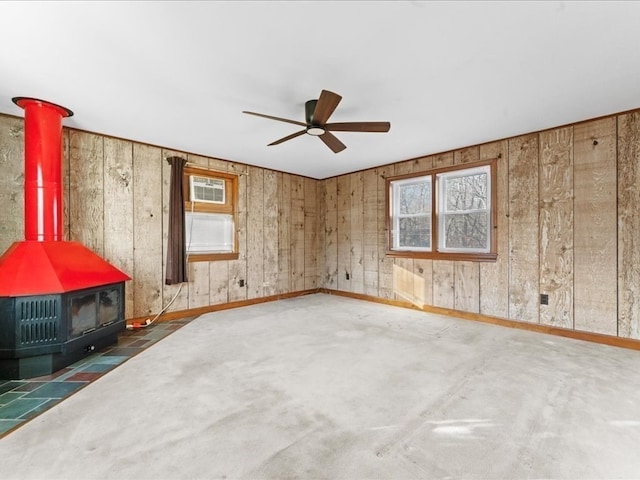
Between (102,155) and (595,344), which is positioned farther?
(102,155)

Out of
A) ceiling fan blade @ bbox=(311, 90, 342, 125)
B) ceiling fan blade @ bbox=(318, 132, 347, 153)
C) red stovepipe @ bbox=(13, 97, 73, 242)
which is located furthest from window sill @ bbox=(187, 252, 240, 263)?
ceiling fan blade @ bbox=(311, 90, 342, 125)

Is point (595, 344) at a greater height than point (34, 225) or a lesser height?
lesser

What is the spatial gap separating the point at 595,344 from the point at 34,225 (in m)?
5.58

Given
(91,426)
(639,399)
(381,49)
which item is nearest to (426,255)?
(639,399)

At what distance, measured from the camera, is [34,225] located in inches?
105

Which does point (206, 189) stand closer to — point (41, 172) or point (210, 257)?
point (210, 257)

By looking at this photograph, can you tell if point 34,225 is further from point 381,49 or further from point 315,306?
point 315,306

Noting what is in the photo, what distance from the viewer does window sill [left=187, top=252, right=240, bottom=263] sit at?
173 inches

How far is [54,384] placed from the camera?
228 centimetres

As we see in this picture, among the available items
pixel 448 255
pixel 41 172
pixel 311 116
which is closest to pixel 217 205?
pixel 41 172

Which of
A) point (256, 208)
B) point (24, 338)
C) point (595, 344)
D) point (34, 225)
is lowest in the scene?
point (595, 344)

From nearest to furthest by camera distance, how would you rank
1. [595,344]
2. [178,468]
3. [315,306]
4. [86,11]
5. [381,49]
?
1. [178,468]
2. [86,11]
3. [381,49]
4. [595,344]
5. [315,306]

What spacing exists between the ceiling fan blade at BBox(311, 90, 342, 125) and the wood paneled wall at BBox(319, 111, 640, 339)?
2.52 m

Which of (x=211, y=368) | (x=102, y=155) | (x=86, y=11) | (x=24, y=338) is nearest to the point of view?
(x=86, y=11)
